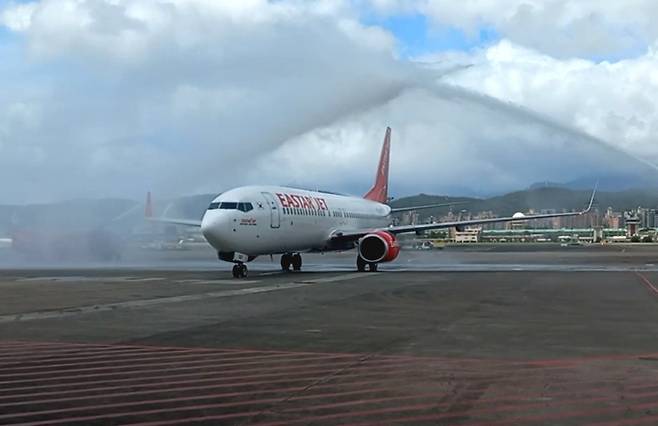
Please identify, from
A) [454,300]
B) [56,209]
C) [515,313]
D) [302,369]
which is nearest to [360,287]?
[454,300]

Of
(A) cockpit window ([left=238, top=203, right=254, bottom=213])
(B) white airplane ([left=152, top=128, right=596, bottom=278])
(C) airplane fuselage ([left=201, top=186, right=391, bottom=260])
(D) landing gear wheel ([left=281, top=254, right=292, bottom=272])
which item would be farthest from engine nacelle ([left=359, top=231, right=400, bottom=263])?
(A) cockpit window ([left=238, top=203, right=254, bottom=213])

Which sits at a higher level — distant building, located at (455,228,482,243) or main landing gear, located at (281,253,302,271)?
distant building, located at (455,228,482,243)

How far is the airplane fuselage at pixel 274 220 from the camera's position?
108 ft

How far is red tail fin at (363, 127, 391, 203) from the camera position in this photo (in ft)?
180

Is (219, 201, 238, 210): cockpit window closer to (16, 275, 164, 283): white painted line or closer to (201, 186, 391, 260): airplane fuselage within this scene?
(201, 186, 391, 260): airplane fuselage

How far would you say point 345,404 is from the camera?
807 centimetres

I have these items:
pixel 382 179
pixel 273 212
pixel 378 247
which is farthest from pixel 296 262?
pixel 382 179

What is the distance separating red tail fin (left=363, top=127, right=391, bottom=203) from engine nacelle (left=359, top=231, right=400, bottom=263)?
603 inches

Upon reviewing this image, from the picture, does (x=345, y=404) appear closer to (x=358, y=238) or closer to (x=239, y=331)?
(x=239, y=331)

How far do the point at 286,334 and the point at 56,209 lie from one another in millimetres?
40899

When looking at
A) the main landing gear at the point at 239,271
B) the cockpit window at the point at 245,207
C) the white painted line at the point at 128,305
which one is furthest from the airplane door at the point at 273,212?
the white painted line at the point at 128,305

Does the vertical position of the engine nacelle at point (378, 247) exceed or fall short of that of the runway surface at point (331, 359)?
it exceeds it

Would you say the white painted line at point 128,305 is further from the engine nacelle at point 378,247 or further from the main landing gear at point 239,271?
the engine nacelle at point 378,247

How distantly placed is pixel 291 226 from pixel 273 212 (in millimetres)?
1884
